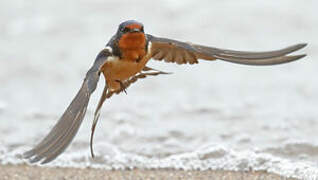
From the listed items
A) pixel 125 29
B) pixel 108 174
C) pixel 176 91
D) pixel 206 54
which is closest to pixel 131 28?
pixel 125 29

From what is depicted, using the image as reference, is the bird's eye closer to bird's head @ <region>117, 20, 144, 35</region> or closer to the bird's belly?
bird's head @ <region>117, 20, 144, 35</region>

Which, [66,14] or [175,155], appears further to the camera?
[66,14]

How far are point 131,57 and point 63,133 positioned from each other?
77 centimetres

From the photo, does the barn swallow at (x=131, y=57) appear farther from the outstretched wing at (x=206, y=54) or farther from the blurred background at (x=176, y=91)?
the blurred background at (x=176, y=91)

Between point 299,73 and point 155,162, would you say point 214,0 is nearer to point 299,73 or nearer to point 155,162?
point 299,73

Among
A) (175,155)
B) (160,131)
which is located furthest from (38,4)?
(175,155)

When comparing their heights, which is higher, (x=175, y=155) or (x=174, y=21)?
(x=174, y=21)

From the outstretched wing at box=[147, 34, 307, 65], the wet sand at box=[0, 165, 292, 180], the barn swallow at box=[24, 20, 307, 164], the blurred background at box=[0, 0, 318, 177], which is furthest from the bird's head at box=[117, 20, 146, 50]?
the blurred background at box=[0, 0, 318, 177]

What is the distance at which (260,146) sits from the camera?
A: 516cm

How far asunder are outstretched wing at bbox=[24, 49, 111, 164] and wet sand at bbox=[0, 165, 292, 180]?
1.74 meters

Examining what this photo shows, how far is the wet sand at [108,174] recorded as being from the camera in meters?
4.26

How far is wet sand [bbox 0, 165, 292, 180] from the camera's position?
4262 millimetres

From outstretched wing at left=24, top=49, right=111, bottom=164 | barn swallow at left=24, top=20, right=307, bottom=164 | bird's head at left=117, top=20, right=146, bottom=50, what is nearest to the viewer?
outstretched wing at left=24, top=49, right=111, bottom=164

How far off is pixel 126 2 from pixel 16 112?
3.55m
